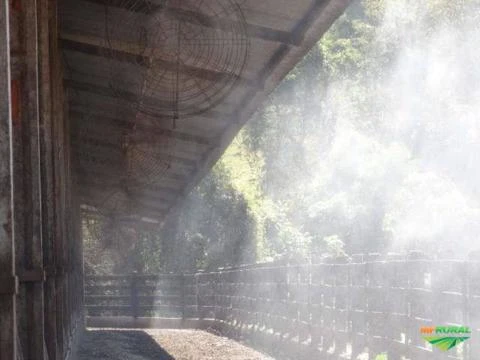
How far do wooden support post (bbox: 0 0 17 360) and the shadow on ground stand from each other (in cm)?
820

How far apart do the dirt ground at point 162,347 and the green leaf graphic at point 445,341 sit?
17.7 feet

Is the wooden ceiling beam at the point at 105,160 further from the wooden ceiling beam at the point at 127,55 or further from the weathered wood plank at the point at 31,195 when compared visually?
the weathered wood plank at the point at 31,195

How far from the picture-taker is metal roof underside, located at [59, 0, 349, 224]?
23.1ft

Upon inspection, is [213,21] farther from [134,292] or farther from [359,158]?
[359,158]

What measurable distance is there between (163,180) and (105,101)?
5453 mm

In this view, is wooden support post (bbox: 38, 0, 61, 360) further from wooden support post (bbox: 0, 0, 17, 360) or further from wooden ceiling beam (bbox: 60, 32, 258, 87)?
wooden support post (bbox: 0, 0, 17, 360)

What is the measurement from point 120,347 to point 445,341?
26.5ft

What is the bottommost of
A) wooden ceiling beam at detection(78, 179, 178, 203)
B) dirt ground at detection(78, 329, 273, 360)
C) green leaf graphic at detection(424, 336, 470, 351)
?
dirt ground at detection(78, 329, 273, 360)

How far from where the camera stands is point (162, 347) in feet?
48.3

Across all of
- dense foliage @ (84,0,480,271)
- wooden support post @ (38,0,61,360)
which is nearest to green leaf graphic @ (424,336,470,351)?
wooden support post @ (38,0,61,360)

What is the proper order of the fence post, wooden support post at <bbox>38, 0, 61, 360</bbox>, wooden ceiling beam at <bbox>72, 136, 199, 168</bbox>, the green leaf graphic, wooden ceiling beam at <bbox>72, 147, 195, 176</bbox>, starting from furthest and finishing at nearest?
the fence post → wooden ceiling beam at <bbox>72, 147, 195, 176</bbox> → wooden ceiling beam at <bbox>72, 136, 199, 168</bbox> → the green leaf graphic → wooden support post at <bbox>38, 0, 61, 360</bbox>

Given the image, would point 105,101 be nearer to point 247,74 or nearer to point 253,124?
point 247,74

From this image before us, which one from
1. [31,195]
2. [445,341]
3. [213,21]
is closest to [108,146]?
[213,21]

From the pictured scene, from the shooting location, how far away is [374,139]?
161 ft
